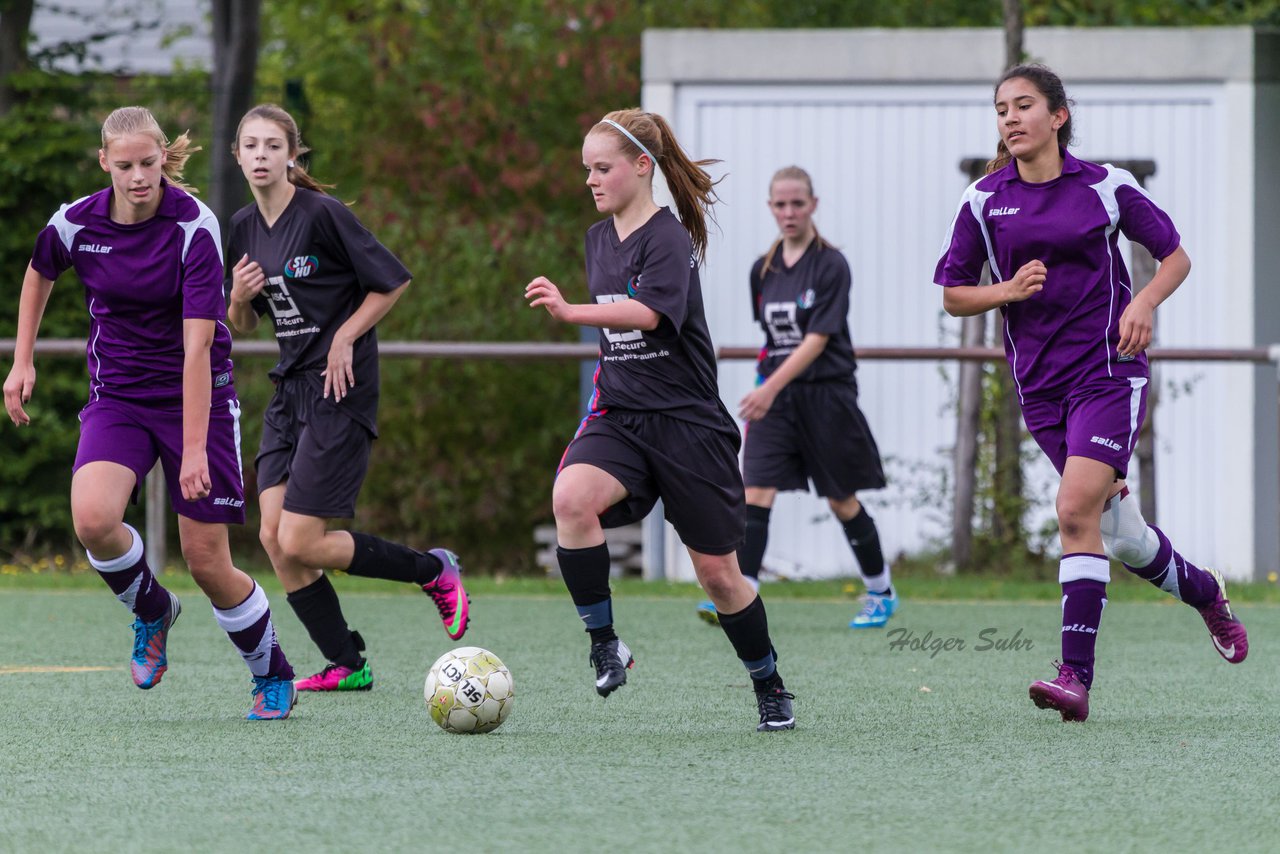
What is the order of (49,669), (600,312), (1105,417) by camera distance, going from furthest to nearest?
(49,669)
(1105,417)
(600,312)

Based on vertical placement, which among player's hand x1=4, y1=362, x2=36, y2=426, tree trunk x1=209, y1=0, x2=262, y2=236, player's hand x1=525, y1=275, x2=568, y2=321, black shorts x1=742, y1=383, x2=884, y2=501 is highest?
tree trunk x1=209, y1=0, x2=262, y2=236

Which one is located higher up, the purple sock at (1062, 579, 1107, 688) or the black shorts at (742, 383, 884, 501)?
the black shorts at (742, 383, 884, 501)

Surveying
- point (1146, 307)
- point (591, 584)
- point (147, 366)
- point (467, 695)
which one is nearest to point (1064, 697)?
point (1146, 307)

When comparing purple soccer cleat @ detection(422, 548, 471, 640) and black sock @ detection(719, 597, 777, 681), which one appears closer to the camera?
black sock @ detection(719, 597, 777, 681)

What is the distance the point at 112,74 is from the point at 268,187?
7.36 metres

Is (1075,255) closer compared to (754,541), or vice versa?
(1075,255)

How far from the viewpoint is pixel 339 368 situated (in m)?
5.68

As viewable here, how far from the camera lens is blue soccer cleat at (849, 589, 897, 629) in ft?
25.9

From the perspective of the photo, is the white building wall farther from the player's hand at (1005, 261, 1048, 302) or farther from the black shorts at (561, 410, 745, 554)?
the black shorts at (561, 410, 745, 554)

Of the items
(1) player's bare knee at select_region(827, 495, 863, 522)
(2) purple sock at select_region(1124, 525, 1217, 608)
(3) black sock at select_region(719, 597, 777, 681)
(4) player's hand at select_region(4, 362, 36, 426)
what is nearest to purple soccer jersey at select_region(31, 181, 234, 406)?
(4) player's hand at select_region(4, 362, 36, 426)

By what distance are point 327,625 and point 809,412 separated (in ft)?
9.15

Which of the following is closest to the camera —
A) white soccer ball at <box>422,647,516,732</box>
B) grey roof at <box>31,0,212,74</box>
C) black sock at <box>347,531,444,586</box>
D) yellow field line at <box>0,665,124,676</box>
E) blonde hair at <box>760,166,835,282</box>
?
white soccer ball at <box>422,647,516,732</box>

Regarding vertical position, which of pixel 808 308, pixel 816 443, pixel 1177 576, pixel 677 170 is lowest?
pixel 1177 576

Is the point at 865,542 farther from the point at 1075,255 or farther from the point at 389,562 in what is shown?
the point at 1075,255
